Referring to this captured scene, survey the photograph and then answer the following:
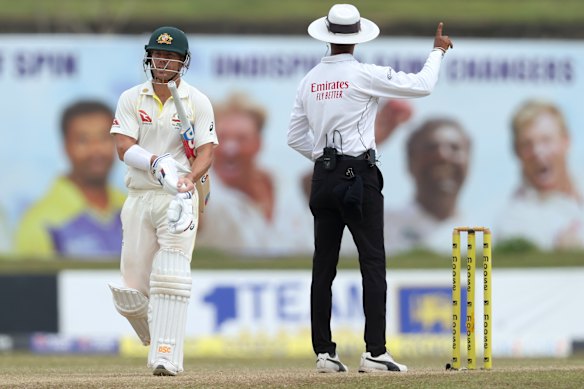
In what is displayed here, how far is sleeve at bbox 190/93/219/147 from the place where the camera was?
9.32m

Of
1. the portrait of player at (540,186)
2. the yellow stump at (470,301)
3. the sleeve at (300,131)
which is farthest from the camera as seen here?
the portrait of player at (540,186)

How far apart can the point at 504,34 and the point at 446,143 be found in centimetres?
230

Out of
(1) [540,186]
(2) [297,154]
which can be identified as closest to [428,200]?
(1) [540,186]

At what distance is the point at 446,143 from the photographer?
26.3 metres

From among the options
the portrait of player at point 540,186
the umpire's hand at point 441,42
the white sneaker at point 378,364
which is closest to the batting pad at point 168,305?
the white sneaker at point 378,364

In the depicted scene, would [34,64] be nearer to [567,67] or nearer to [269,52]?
[269,52]

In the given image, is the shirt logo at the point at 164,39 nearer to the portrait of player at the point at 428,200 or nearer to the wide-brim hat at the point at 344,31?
the wide-brim hat at the point at 344,31

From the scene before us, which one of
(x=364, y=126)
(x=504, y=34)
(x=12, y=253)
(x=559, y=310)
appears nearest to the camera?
(x=364, y=126)

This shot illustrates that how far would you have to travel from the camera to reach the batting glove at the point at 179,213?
8969 millimetres

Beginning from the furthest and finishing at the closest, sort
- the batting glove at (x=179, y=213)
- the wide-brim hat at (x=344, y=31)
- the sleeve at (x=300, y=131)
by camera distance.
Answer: the sleeve at (x=300, y=131), the wide-brim hat at (x=344, y=31), the batting glove at (x=179, y=213)

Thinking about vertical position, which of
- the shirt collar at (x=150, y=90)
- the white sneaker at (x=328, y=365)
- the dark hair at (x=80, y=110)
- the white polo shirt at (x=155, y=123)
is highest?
the dark hair at (x=80, y=110)

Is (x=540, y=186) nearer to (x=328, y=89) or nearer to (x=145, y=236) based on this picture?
(x=328, y=89)

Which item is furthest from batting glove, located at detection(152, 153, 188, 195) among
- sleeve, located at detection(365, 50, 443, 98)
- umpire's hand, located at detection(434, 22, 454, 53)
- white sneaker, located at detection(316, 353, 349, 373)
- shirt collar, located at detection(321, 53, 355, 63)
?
umpire's hand, located at detection(434, 22, 454, 53)

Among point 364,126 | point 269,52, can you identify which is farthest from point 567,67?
point 364,126
